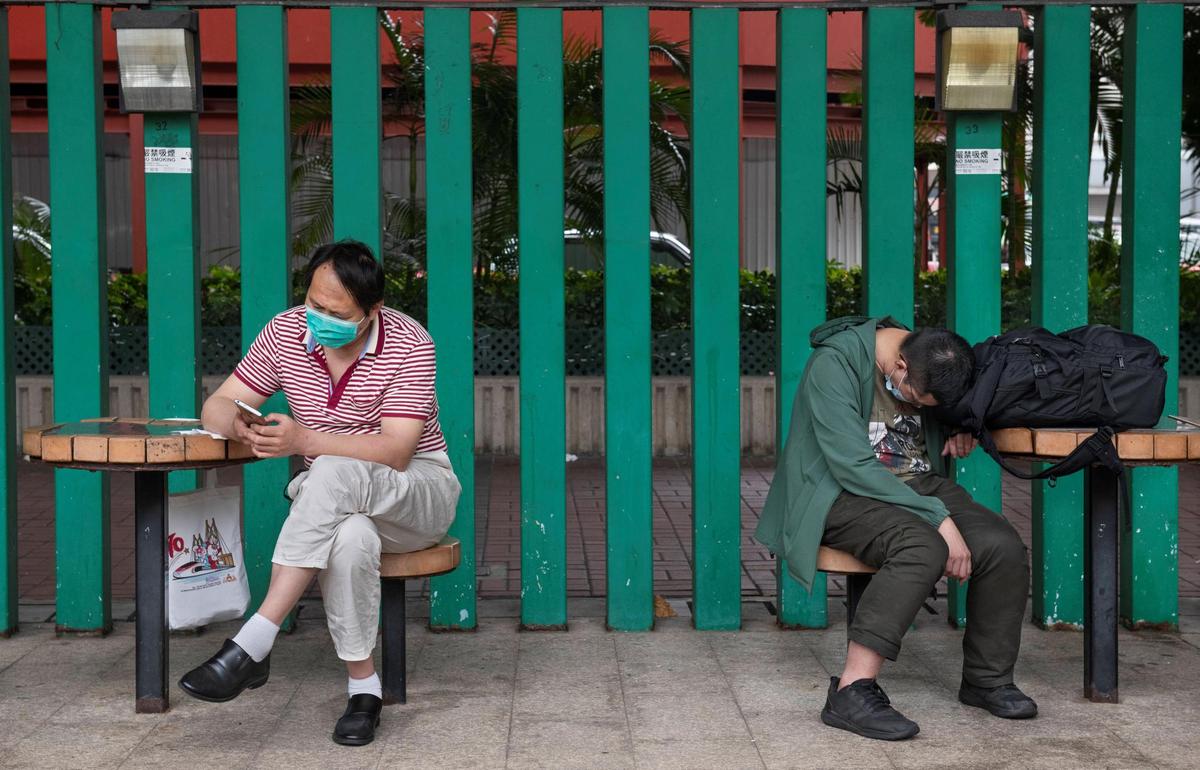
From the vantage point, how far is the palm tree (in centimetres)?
941

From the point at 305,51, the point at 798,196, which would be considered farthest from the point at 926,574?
the point at 305,51

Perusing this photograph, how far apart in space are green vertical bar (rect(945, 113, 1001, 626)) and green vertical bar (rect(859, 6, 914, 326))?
0.57 ft

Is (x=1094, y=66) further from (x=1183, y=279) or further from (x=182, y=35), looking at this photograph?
(x=182, y=35)

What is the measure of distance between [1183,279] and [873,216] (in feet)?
20.9

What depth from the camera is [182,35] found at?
15.4ft

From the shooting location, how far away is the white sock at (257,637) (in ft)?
11.9

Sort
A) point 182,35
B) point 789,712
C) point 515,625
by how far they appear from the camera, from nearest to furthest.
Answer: point 789,712 → point 182,35 → point 515,625

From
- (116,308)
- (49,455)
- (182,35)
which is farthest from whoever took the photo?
(116,308)

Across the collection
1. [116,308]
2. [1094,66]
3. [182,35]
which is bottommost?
[116,308]

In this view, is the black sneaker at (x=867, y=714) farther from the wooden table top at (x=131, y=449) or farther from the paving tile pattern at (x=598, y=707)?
the wooden table top at (x=131, y=449)

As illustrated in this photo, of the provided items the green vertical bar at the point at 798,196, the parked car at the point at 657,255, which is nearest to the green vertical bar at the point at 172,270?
the green vertical bar at the point at 798,196

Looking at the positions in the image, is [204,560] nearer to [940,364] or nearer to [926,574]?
[926,574]

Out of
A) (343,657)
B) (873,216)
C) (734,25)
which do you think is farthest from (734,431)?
(343,657)

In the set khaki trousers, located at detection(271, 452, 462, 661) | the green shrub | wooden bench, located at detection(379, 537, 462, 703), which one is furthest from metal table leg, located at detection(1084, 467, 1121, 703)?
the green shrub
